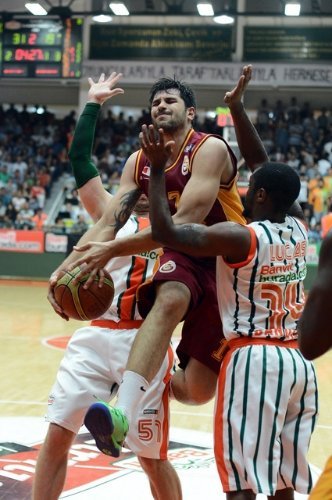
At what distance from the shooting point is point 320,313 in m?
2.08

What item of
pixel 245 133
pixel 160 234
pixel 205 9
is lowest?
pixel 160 234

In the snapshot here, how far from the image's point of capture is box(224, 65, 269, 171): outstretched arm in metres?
3.98

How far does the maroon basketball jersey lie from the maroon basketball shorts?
0.78 ft

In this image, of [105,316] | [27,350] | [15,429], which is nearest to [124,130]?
[27,350]

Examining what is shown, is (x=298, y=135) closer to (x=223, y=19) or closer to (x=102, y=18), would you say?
(x=223, y=19)

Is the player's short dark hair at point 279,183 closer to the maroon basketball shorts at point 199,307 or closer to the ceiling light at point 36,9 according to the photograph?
the maroon basketball shorts at point 199,307

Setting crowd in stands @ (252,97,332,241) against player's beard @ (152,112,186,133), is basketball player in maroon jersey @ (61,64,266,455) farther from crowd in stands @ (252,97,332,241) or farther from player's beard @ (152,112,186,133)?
crowd in stands @ (252,97,332,241)

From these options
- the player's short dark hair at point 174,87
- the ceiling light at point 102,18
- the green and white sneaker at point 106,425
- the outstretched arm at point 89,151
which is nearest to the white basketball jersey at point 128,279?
the outstretched arm at point 89,151

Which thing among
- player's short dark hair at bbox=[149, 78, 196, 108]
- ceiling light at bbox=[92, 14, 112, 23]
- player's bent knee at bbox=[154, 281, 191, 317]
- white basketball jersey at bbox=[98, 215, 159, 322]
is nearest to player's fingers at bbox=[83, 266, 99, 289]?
player's bent knee at bbox=[154, 281, 191, 317]

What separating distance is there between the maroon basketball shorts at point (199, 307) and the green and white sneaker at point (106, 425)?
2.54ft

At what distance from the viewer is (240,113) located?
401 cm

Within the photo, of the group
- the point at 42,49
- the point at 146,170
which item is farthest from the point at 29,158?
the point at 146,170

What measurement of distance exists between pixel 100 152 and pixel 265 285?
20413 mm

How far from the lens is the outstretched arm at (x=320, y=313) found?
2.04 m
